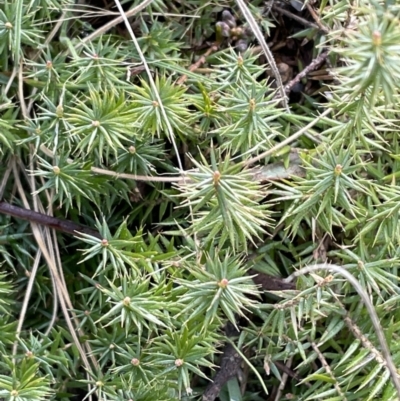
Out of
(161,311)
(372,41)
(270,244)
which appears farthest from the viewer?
(270,244)

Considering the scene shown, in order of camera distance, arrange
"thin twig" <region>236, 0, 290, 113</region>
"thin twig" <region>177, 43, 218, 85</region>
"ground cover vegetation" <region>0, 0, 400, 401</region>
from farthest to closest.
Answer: "thin twig" <region>177, 43, 218, 85</region> < "thin twig" <region>236, 0, 290, 113</region> < "ground cover vegetation" <region>0, 0, 400, 401</region>

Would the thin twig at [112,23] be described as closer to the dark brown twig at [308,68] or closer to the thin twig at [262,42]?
the thin twig at [262,42]

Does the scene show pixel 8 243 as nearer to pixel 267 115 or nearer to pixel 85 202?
pixel 85 202

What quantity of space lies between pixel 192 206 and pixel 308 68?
0.36 meters

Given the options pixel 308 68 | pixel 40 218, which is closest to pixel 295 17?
pixel 308 68

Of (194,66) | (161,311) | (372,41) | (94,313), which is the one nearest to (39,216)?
(94,313)

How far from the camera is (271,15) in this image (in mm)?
1242

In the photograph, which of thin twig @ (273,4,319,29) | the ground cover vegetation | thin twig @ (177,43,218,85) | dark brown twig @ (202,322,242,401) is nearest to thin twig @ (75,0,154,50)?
the ground cover vegetation

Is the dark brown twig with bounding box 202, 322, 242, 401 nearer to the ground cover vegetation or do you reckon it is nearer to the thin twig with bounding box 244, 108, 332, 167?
the ground cover vegetation

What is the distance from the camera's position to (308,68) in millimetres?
1143

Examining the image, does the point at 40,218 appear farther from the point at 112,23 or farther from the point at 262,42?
the point at 262,42

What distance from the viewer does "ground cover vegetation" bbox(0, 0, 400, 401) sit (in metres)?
0.93

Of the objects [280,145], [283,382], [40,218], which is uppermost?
[280,145]

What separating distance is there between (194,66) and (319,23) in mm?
261
